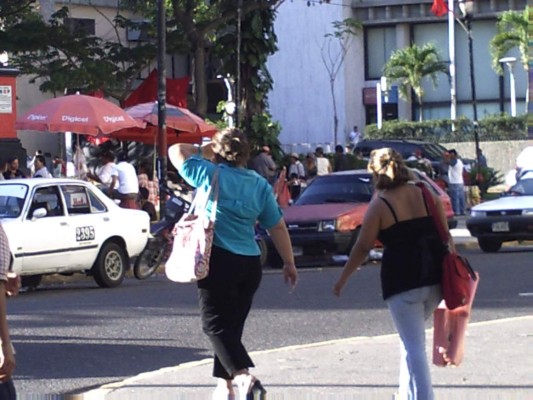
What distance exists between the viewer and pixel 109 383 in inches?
396

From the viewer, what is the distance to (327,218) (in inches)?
811

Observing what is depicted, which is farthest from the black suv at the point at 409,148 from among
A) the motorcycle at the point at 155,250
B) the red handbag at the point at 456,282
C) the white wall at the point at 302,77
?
the red handbag at the point at 456,282

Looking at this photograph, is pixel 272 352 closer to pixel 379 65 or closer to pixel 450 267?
pixel 450 267

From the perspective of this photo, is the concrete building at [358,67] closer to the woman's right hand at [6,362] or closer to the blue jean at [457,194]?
the blue jean at [457,194]

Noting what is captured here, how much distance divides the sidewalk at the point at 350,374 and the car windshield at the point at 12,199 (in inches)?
236

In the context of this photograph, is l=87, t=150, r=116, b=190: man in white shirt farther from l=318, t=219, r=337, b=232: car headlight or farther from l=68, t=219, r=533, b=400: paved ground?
l=68, t=219, r=533, b=400: paved ground

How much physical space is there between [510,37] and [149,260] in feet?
127

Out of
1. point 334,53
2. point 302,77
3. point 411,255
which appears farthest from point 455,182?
point 334,53

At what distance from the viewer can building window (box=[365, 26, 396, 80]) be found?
204 feet

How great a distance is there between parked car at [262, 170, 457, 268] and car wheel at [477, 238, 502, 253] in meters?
1.72

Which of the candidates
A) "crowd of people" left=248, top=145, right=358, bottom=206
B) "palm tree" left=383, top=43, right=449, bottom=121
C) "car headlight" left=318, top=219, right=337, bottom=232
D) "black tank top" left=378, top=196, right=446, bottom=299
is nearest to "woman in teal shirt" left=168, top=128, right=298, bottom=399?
"black tank top" left=378, top=196, right=446, bottom=299

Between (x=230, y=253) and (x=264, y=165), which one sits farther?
(x=264, y=165)

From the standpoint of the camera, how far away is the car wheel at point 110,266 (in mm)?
17328

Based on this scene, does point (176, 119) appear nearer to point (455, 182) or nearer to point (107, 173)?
point (107, 173)
